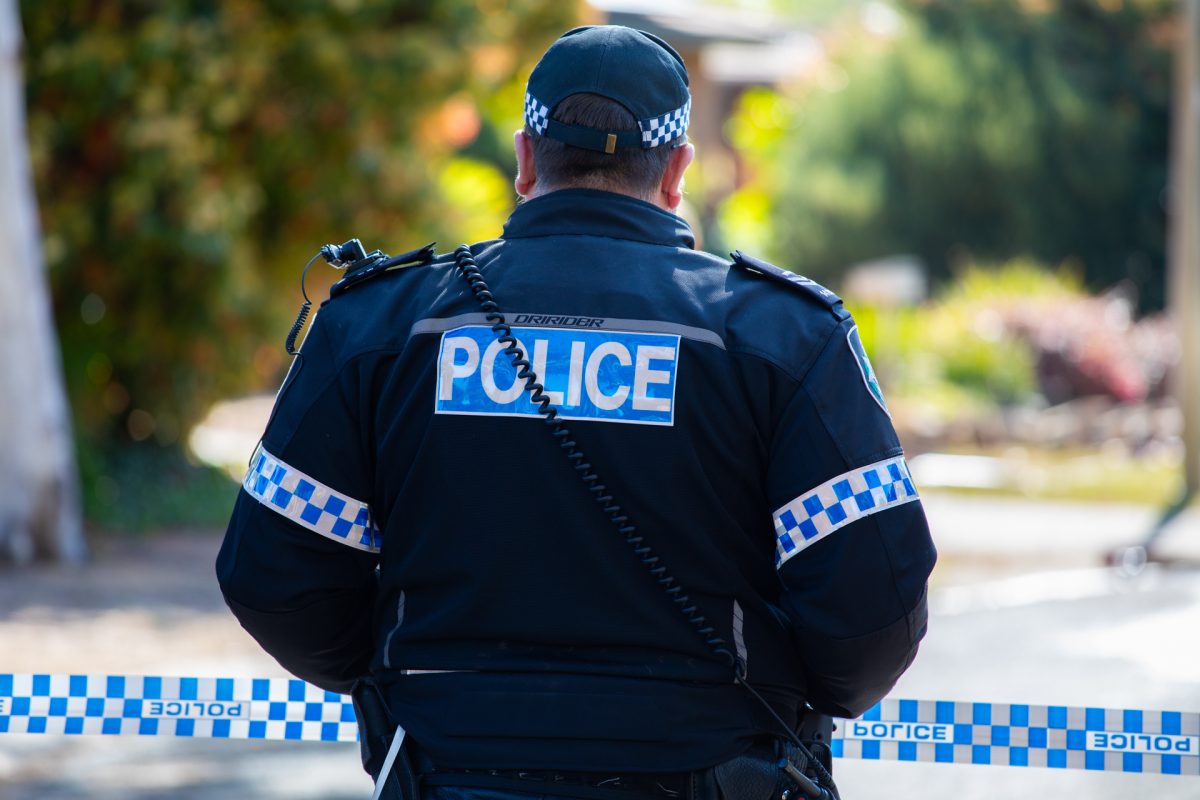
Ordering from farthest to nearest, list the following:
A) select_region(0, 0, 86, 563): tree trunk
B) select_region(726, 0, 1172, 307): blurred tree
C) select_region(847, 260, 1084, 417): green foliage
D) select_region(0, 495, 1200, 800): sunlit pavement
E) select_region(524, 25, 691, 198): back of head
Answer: select_region(726, 0, 1172, 307): blurred tree < select_region(847, 260, 1084, 417): green foliage < select_region(0, 0, 86, 563): tree trunk < select_region(0, 495, 1200, 800): sunlit pavement < select_region(524, 25, 691, 198): back of head

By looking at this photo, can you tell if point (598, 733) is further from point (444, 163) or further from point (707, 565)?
point (444, 163)

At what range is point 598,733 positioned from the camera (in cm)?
212

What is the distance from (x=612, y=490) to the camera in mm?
2113

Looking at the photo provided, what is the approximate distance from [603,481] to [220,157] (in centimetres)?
990

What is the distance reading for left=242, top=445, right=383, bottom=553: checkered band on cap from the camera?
2.26 metres

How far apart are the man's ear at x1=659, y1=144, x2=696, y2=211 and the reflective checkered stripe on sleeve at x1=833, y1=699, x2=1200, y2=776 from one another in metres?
1.41

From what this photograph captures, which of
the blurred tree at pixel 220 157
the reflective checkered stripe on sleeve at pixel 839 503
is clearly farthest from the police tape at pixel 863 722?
the blurred tree at pixel 220 157

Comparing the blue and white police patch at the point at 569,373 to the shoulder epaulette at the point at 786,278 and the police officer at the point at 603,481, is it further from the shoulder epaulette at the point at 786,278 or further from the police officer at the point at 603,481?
the shoulder epaulette at the point at 786,278

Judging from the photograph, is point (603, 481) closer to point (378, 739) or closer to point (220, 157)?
point (378, 739)

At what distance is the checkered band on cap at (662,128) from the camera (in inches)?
88.1

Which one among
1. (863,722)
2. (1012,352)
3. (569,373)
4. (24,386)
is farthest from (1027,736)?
(1012,352)

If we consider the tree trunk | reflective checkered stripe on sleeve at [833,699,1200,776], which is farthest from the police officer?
the tree trunk

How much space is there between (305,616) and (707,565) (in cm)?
63

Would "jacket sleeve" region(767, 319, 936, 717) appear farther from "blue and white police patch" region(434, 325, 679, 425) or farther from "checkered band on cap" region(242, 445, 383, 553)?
"checkered band on cap" region(242, 445, 383, 553)
